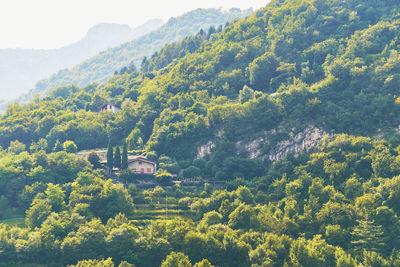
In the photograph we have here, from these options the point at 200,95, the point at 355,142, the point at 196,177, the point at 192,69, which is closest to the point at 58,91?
the point at 192,69

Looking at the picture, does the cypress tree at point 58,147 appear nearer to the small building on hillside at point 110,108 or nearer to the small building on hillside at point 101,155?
the small building on hillside at point 101,155

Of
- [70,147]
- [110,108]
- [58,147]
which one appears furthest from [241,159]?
[110,108]

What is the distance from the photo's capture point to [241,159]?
82875mm

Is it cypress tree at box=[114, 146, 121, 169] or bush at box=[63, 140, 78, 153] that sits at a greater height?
bush at box=[63, 140, 78, 153]

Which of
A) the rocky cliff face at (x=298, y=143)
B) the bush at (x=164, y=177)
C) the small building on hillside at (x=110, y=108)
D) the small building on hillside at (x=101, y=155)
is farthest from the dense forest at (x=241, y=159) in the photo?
the small building on hillside at (x=110, y=108)

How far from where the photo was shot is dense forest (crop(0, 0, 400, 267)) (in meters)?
58.7

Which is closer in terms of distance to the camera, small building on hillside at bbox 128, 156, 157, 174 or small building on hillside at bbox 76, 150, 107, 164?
small building on hillside at bbox 128, 156, 157, 174

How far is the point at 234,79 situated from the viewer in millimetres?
109875

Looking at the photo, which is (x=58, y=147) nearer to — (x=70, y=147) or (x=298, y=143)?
(x=70, y=147)

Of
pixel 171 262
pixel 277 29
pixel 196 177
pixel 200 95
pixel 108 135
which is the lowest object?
pixel 171 262

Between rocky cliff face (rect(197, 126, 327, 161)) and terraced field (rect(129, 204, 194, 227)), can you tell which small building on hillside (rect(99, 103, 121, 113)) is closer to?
rocky cliff face (rect(197, 126, 327, 161))

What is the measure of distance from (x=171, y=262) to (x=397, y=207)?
3252 cm

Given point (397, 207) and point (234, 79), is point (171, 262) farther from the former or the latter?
point (234, 79)

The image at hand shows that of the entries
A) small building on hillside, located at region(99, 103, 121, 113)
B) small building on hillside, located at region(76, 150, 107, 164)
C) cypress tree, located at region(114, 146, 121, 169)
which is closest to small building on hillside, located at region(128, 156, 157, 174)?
cypress tree, located at region(114, 146, 121, 169)
